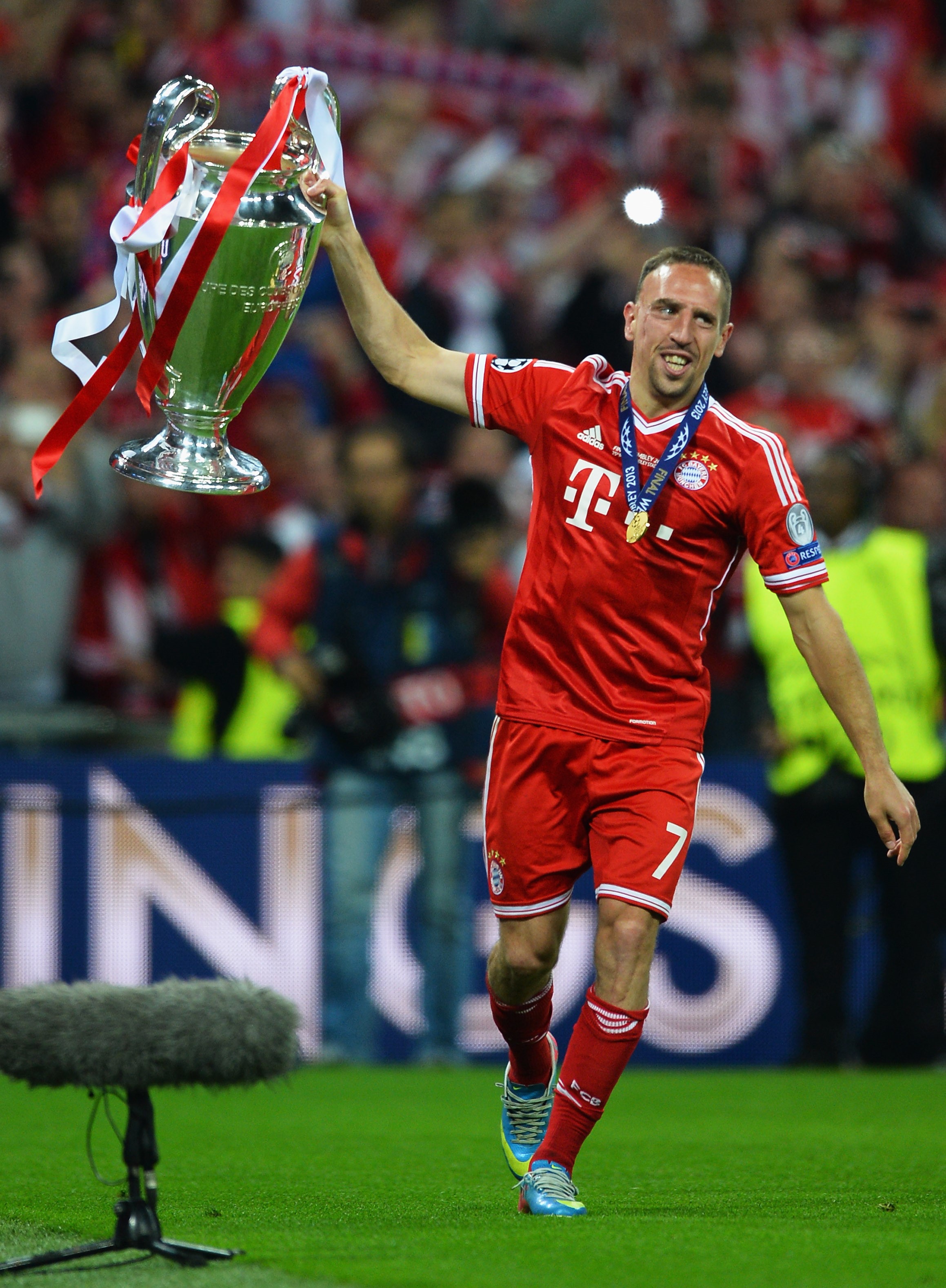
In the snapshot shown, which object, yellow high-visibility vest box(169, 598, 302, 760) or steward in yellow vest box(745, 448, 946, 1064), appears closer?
steward in yellow vest box(745, 448, 946, 1064)

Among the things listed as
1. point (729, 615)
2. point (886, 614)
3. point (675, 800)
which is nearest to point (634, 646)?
point (675, 800)

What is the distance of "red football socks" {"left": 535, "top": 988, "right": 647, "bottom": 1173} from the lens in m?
4.50

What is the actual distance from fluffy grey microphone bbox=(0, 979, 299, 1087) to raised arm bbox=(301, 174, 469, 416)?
6.03 ft

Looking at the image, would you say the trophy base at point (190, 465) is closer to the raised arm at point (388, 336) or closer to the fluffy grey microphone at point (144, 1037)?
the raised arm at point (388, 336)

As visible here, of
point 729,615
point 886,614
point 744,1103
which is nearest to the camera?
point 744,1103

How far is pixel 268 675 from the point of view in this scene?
9172mm

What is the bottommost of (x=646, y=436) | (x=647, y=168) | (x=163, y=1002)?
(x=163, y=1002)

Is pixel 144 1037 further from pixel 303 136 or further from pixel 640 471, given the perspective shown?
pixel 303 136

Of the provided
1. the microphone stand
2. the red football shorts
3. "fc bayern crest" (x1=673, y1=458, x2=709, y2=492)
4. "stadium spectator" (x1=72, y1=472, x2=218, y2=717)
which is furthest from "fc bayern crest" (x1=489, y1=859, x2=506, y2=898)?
"stadium spectator" (x1=72, y1=472, x2=218, y2=717)

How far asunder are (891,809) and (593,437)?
1.17 m

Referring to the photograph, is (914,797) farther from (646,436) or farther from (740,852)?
(646,436)

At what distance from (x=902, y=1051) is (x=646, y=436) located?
14.9 ft

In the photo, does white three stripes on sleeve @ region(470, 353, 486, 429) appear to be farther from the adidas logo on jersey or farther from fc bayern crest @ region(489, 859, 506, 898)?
fc bayern crest @ region(489, 859, 506, 898)

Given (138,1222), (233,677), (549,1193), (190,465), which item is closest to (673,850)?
(549,1193)
